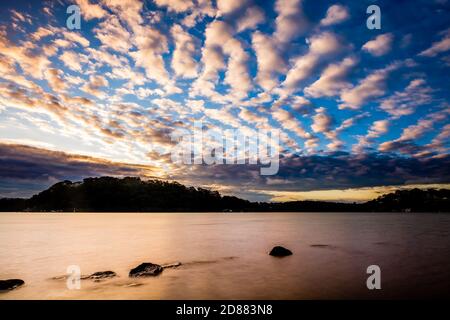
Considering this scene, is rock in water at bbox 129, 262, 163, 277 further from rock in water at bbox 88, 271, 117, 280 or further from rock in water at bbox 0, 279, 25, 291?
rock in water at bbox 0, 279, 25, 291

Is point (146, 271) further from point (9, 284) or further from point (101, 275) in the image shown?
point (9, 284)

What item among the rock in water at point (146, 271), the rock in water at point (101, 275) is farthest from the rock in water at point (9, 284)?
the rock in water at point (146, 271)

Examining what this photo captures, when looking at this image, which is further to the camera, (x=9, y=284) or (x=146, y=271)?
(x=146, y=271)

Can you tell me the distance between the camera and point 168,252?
117ft

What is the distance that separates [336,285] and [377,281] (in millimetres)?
3639

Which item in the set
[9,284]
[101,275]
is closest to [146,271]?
[101,275]

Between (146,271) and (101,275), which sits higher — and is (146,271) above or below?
above

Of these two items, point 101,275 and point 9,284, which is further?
point 101,275

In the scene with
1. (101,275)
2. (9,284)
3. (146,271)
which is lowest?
(101,275)

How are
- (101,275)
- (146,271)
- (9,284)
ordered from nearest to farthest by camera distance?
(9,284) → (101,275) → (146,271)

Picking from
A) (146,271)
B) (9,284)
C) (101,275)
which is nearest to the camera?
(9,284)
